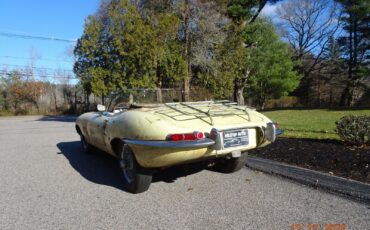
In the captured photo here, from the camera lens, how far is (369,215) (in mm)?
3482

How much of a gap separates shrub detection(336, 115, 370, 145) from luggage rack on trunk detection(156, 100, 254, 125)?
2.60 metres

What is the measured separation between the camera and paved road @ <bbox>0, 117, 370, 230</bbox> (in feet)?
11.4

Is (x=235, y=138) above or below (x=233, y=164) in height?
above

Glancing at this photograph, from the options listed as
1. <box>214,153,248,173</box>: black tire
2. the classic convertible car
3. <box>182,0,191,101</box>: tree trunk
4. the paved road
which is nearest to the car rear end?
the classic convertible car

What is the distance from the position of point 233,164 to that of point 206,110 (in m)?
1.15

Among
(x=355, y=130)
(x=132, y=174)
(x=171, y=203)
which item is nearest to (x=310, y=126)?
(x=355, y=130)

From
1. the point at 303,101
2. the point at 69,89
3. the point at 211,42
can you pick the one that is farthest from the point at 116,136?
the point at 303,101

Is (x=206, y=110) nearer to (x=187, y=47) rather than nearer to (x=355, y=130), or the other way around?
(x=355, y=130)

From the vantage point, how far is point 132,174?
180 inches

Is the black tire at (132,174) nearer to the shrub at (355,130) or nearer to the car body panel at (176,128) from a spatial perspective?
the car body panel at (176,128)

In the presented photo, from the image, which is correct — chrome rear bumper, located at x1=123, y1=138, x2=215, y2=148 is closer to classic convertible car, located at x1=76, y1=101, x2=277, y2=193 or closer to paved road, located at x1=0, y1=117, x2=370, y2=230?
classic convertible car, located at x1=76, y1=101, x2=277, y2=193

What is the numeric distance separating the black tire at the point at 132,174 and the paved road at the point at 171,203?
0.37 feet

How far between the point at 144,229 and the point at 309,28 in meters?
42.6

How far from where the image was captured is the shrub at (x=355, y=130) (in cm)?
622
